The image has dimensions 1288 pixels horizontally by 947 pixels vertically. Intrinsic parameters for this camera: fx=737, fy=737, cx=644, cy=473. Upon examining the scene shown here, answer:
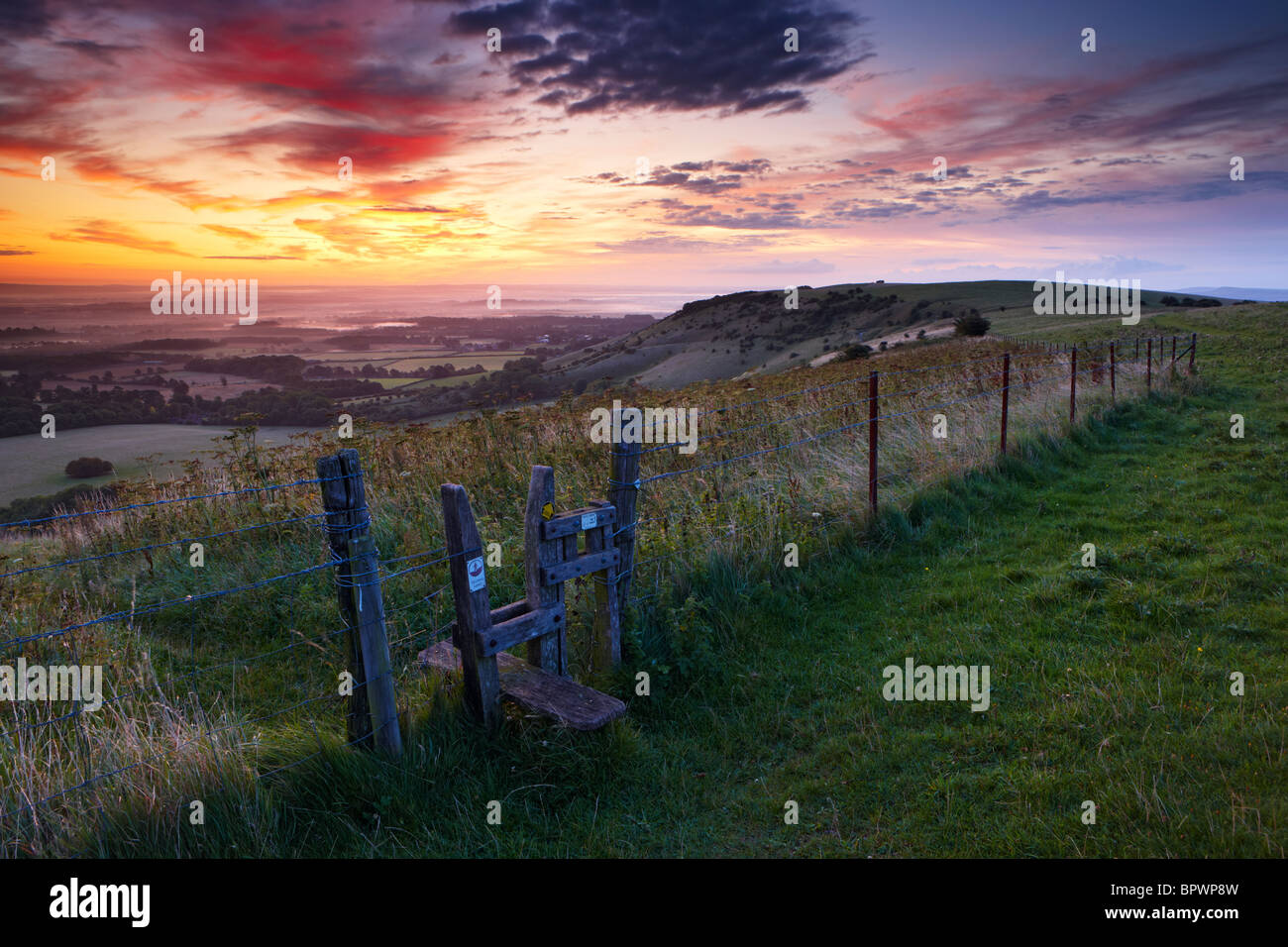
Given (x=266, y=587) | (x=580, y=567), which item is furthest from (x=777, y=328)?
(x=580, y=567)

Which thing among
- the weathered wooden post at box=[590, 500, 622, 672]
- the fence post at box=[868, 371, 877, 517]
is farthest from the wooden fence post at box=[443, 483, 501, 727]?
the fence post at box=[868, 371, 877, 517]

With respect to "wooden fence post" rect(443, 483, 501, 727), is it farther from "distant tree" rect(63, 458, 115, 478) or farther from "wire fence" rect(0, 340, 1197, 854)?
"distant tree" rect(63, 458, 115, 478)

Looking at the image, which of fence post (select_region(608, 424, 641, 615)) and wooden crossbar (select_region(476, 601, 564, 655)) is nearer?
wooden crossbar (select_region(476, 601, 564, 655))

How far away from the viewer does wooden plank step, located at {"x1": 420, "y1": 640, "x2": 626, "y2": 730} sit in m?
4.11

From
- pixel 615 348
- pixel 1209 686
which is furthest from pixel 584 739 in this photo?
pixel 615 348

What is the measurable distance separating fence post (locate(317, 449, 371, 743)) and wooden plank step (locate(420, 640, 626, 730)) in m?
0.59

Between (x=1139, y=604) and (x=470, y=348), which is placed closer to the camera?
(x=1139, y=604)

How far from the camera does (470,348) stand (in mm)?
49500

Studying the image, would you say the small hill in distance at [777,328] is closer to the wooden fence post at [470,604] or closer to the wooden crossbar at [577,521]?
the wooden crossbar at [577,521]

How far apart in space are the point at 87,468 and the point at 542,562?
13.7 meters

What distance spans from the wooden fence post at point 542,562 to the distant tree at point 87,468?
12.4 meters
